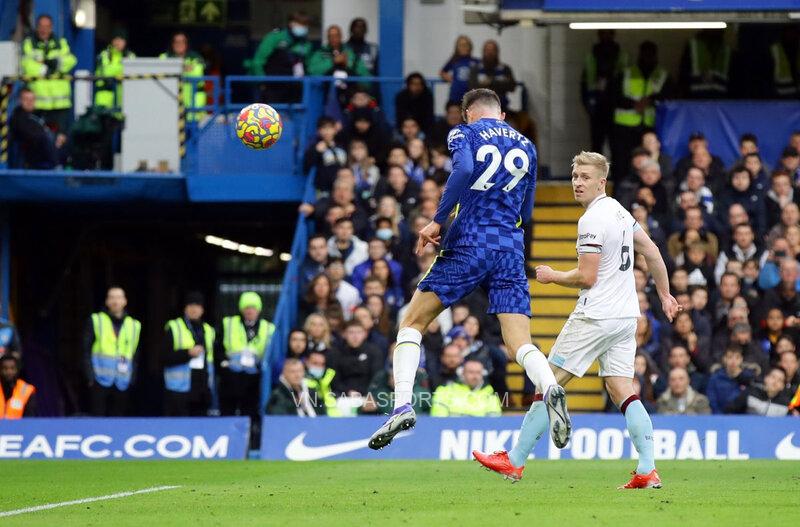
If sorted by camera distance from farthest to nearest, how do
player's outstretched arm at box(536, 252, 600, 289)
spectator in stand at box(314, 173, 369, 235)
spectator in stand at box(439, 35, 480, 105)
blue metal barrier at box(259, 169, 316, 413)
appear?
spectator in stand at box(439, 35, 480, 105) < spectator in stand at box(314, 173, 369, 235) < blue metal barrier at box(259, 169, 316, 413) < player's outstretched arm at box(536, 252, 600, 289)

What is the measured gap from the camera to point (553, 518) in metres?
8.69

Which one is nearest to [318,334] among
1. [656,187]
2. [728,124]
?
[656,187]

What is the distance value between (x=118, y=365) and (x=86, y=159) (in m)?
4.24

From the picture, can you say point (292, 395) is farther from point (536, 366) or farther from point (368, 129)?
point (536, 366)

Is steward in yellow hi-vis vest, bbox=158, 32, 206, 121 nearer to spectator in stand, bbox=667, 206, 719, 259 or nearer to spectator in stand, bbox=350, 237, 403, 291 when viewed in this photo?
spectator in stand, bbox=350, 237, 403, 291

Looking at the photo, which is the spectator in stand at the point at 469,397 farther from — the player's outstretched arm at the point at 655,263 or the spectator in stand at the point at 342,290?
the player's outstretched arm at the point at 655,263

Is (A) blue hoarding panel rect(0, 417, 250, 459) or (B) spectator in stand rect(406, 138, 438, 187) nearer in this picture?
(A) blue hoarding panel rect(0, 417, 250, 459)

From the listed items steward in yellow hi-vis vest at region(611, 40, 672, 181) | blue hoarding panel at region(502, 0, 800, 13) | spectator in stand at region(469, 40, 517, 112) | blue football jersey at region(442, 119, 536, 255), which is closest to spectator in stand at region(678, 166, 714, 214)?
steward in yellow hi-vis vest at region(611, 40, 672, 181)

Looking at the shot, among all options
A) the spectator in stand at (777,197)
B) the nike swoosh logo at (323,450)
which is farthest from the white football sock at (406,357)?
the spectator in stand at (777,197)

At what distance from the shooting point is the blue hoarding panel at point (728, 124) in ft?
72.9

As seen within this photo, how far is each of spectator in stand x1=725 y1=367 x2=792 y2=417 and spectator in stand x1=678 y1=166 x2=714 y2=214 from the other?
3.35 m

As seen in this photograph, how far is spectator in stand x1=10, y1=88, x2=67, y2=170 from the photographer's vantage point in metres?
21.9

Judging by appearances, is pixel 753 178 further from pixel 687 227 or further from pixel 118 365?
pixel 118 365

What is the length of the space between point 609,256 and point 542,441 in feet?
20.1
